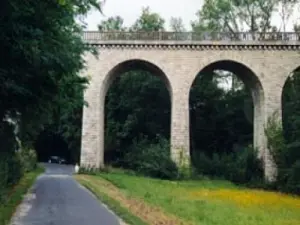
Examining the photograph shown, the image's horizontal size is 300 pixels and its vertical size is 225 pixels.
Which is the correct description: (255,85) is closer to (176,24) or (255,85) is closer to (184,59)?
(184,59)

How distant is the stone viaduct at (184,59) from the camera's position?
3772 centimetres

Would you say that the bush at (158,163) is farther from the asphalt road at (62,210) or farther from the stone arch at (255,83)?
the asphalt road at (62,210)

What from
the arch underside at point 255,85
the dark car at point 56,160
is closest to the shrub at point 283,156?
the arch underside at point 255,85

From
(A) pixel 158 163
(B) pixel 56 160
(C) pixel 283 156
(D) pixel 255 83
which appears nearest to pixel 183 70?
(D) pixel 255 83

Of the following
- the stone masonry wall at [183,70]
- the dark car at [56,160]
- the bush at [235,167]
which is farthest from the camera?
the dark car at [56,160]

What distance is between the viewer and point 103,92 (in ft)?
128

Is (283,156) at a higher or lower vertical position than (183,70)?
lower

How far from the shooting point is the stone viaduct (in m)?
37.7

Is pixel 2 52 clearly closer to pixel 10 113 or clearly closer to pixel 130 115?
pixel 10 113

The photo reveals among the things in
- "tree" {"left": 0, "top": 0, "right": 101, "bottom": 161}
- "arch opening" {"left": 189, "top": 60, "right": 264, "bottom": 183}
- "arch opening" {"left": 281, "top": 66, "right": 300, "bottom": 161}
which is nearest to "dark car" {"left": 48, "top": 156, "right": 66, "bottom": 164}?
"arch opening" {"left": 189, "top": 60, "right": 264, "bottom": 183}

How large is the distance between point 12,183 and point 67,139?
38.4m

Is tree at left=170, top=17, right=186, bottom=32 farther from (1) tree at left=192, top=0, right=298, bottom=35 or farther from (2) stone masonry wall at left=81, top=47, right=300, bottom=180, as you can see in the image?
(2) stone masonry wall at left=81, top=47, right=300, bottom=180

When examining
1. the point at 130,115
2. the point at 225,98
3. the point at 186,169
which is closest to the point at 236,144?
the point at 225,98

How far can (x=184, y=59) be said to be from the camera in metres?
38.1
